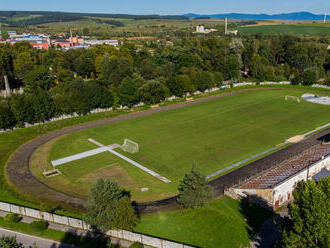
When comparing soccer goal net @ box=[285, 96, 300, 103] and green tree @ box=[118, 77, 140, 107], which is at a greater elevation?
green tree @ box=[118, 77, 140, 107]

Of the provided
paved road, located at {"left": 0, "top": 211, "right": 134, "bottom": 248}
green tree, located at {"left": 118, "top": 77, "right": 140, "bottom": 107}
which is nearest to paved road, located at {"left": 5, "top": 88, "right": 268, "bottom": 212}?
paved road, located at {"left": 0, "top": 211, "right": 134, "bottom": 248}

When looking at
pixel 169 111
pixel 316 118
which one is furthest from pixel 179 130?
pixel 316 118

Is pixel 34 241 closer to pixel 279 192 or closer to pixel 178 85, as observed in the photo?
pixel 279 192

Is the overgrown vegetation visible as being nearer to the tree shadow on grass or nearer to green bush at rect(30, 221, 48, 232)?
green bush at rect(30, 221, 48, 232)

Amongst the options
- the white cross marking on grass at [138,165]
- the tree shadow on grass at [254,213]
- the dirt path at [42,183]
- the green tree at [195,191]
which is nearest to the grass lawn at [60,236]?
the dirt path at [42,183]

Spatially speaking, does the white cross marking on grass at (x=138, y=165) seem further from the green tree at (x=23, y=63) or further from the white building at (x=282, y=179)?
the green tree at (x=23, y=63)

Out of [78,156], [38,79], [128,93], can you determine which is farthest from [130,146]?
[38,79]
